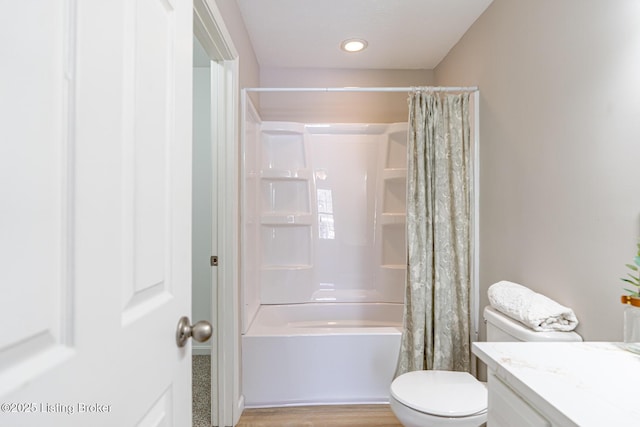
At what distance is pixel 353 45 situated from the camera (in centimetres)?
243

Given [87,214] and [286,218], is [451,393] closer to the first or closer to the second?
[87,214]

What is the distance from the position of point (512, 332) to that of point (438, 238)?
26.7 inches

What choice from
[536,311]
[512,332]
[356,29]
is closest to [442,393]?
[512,332]

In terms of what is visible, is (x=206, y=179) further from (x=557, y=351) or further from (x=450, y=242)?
(x=557, y=351)

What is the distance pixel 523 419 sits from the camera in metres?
0.76

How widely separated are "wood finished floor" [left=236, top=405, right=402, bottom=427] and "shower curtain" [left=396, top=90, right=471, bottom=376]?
1.03 ft

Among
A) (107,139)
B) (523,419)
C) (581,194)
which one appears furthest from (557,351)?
(107,139)

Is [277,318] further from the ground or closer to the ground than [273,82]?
closer to the ground

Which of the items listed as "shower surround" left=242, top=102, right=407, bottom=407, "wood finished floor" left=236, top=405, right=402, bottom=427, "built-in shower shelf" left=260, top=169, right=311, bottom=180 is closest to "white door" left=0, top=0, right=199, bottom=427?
"wood finished floor" left=236, top=405, right=402, bottom=427

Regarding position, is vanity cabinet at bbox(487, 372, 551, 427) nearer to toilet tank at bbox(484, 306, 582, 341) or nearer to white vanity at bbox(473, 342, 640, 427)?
white vanity at bbox(473, 342, 640, 427)

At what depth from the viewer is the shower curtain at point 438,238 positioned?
1928 millimetres

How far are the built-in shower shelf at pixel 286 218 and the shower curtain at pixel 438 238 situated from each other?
3.56 feet

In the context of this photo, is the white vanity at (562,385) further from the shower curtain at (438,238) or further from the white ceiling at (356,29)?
the white ceiling at (356,29)

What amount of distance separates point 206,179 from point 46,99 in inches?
99.2
